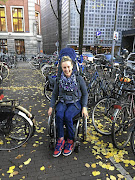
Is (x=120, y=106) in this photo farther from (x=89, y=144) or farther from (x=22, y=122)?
(x=22, y=122)

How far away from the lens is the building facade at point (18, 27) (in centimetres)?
2503

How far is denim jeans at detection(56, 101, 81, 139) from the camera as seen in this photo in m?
2.78

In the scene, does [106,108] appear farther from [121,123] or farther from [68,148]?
[68,148]

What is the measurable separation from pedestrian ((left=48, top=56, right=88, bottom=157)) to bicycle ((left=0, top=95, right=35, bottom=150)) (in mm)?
472

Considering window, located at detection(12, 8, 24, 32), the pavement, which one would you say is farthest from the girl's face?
window, located at detection(12, 8, 24, 32)

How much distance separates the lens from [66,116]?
2771mm

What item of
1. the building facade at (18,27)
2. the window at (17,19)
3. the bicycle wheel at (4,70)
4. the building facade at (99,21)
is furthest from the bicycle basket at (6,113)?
the building facade at (99,21)

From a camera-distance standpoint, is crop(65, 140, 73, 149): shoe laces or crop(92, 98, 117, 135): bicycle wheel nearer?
crop(65, 140, 73, 149): shoe laces

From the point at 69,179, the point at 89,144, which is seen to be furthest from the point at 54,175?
the point at 89,144

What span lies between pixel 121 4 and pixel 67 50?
49248 millimetres

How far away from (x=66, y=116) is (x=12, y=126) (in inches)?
43.8

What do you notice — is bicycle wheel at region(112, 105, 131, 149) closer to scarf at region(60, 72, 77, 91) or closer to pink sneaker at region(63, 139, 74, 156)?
pink sneaker at region(63, 139, 74, 156)

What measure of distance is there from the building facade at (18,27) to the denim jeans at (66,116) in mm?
25385

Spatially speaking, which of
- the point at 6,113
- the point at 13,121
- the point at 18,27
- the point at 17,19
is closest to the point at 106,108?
the point at 13,121
